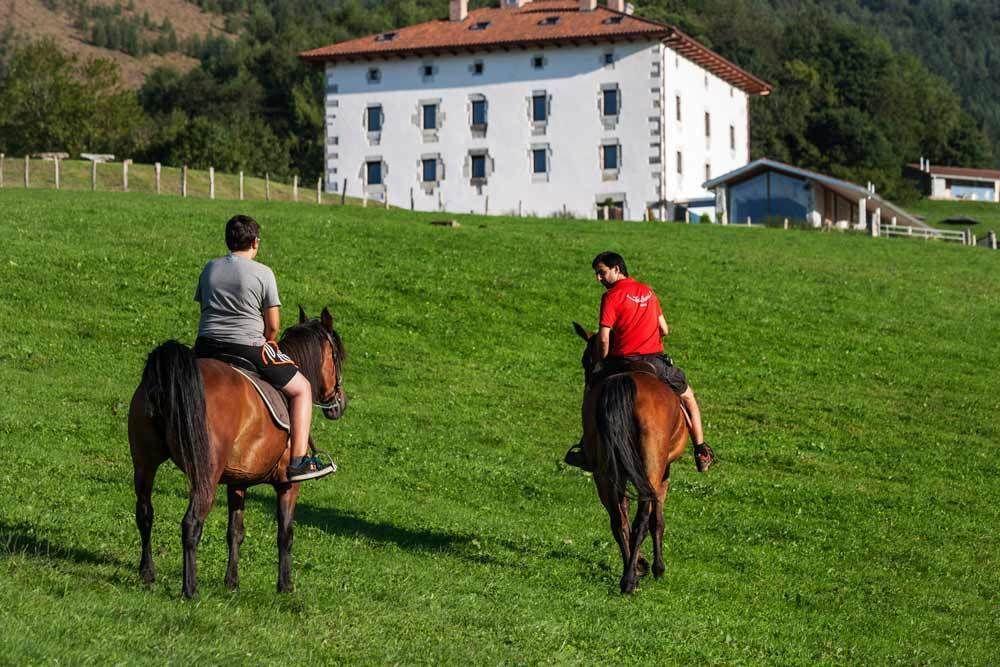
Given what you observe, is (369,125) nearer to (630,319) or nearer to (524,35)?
(524,35)

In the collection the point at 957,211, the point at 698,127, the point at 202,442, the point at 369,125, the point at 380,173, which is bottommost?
the point at 202,442

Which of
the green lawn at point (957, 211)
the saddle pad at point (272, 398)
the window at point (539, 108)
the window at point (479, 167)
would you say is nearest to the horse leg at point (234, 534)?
the saddle pad at point (272, 398)

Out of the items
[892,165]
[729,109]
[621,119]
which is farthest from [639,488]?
[892,165]

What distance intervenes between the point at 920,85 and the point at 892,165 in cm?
2204

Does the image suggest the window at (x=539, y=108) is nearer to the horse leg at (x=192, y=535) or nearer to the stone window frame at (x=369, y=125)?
the stone window frame at (x=369, y=125)

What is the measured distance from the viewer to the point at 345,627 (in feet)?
34.2

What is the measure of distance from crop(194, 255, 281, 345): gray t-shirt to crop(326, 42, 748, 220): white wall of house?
231 ft

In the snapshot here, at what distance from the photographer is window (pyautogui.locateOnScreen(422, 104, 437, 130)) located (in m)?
85.8

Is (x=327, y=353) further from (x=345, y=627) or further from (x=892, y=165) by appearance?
(x=892, y=165)

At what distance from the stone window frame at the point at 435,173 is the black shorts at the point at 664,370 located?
238ft

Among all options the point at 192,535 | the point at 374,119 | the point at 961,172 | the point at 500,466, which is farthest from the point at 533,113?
the point at 961,172

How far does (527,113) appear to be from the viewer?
3292 inches

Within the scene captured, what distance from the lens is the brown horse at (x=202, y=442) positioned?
1073 centimetres

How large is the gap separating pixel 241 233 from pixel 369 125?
76.9 meters
